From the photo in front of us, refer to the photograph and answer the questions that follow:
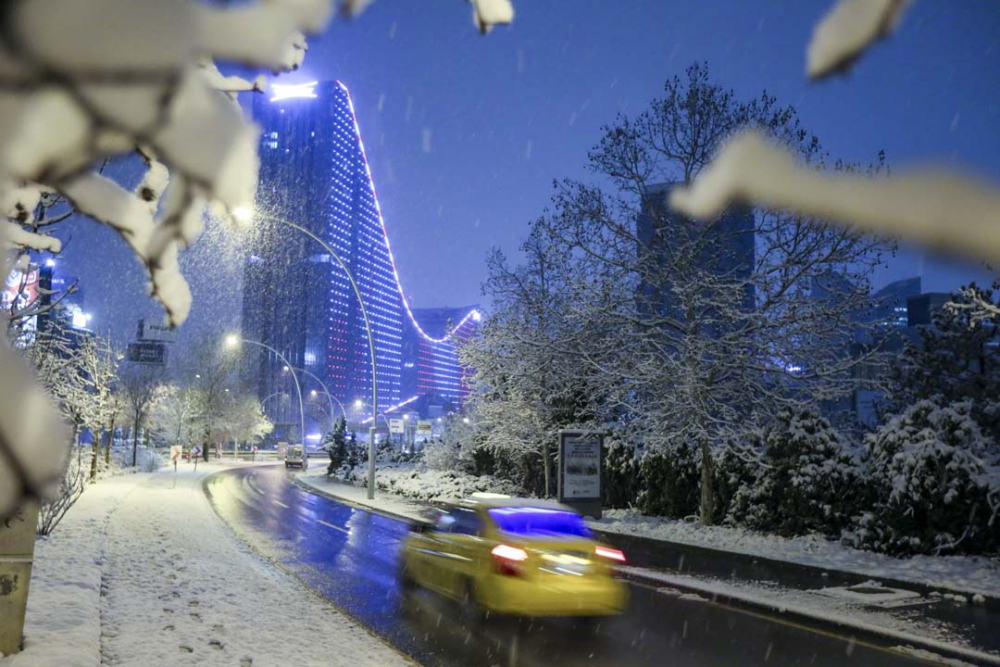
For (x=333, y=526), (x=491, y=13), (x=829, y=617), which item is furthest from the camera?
(x=333, y=526)

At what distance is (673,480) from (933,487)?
326 inches

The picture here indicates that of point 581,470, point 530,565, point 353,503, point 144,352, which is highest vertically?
point 144,352

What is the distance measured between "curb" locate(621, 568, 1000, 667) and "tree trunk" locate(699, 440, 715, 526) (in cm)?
708

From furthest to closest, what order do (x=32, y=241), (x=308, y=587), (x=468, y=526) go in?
(x=308, y=587), (x=468, y=526), (x=32, y=241)

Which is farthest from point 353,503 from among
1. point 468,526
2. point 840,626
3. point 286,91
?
point 840,626

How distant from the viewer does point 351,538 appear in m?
18.8

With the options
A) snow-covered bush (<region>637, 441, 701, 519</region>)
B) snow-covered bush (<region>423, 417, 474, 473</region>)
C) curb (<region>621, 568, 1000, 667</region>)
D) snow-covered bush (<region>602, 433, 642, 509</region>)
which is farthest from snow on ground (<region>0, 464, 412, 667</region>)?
snow-covered bush (<region>423, 417, 474, 473</region>)

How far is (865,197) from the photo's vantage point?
84 cm

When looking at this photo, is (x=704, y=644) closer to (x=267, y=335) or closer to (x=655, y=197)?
(x=655, y=197)

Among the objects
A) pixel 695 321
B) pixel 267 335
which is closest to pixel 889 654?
pixel 695 321

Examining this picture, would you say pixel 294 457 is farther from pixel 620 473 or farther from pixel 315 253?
pixel 620 473

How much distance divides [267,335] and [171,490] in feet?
162

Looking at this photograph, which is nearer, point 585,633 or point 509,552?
point 585,633

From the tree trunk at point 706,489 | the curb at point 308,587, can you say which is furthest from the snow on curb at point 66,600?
the tree trunk at point 706,489
